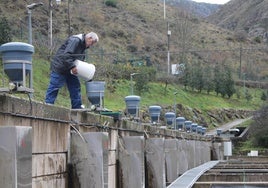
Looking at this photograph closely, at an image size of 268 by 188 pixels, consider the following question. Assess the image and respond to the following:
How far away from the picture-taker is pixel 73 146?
438 inches

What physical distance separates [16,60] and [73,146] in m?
3.30

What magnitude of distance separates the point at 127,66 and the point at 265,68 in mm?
72709

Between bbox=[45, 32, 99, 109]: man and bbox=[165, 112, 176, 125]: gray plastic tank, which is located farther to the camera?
bbox=[165, 112, 176, 125]: gray plastic tank

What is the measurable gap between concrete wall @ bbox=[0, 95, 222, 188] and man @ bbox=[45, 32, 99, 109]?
70 centimetres

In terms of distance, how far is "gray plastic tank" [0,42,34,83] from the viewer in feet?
27.0

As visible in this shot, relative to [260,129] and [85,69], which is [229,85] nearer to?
[260,129]

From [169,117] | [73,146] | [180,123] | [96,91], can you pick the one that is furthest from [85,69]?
[180,123]

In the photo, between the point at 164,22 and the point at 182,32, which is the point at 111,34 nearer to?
the point at 182,32

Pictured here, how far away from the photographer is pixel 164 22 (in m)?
146

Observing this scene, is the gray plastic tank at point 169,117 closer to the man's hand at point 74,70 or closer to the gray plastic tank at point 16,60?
the man's hand at point 74,70

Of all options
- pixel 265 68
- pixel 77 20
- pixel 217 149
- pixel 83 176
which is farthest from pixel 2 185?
pixel 265 68

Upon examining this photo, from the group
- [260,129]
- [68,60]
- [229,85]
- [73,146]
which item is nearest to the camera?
[73,146]

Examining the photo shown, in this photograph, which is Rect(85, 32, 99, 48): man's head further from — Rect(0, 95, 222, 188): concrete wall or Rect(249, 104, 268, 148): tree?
Rect(249, 104, 268, 148): tree

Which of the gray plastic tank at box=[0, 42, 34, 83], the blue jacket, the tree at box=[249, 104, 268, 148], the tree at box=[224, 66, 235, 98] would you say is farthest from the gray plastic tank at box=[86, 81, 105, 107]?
the tree at box=[224, 66, 235, 98]
